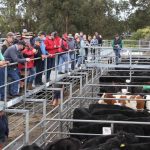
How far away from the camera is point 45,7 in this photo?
5175 centimetres

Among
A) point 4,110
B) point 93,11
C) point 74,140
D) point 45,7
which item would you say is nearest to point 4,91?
point 4,110

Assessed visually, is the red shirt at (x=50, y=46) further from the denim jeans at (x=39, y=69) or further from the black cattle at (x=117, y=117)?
the black cattle at (x=117, y=117)

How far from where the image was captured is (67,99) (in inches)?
415

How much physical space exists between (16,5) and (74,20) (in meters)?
8.39

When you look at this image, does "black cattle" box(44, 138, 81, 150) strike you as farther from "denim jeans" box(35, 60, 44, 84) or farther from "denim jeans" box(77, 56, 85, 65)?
"denim jeans" box(77, 56, 85, 65)

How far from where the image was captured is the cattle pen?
821cm

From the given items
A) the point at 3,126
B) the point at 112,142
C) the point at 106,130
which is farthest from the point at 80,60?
the point at 112,142

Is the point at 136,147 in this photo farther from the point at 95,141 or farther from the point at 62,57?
the point at 62,57

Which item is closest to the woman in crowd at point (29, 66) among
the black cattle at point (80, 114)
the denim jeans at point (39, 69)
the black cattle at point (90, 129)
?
the denim jeans at point (39, 69)

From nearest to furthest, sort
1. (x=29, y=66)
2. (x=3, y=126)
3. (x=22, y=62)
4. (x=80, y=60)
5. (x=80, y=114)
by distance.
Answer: (x=3, y=126) < (x=80, y=114) < (x=22, y=62) < (x=29, y=66) < (x=80, y=60)

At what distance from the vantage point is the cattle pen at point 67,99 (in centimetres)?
821

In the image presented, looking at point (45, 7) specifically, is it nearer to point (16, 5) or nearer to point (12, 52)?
point (16, 5)

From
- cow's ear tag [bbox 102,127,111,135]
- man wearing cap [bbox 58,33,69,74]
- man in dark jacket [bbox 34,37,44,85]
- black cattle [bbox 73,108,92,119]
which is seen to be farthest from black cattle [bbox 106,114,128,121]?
man wearing cap [bbox 58,33,69,74]

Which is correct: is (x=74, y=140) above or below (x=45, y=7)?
below
